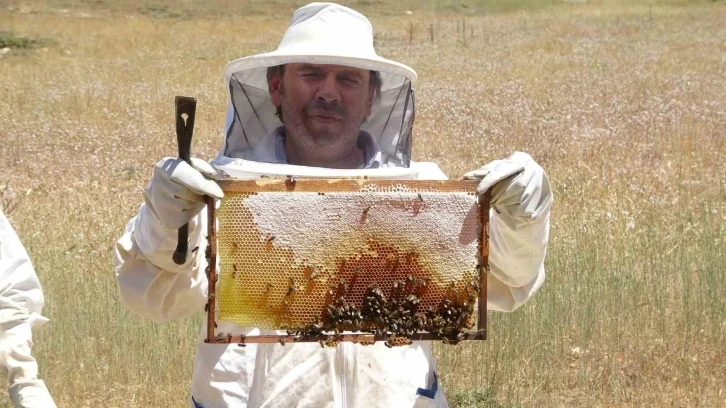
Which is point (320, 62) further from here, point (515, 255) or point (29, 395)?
point (29, 395)

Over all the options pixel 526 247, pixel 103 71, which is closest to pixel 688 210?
pixel 526 247

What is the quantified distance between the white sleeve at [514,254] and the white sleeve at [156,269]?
797 millimetres

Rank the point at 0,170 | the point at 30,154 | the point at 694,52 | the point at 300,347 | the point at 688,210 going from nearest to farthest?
1. the point at 300,347
2. the point at 688,210
3. the point at 0,170
4. the point at 30,154
5. the point at 694,52

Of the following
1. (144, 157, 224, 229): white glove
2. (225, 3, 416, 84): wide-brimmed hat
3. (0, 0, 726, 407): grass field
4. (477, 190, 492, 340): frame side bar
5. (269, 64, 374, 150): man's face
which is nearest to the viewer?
(144, 157, 224, 229): white glove

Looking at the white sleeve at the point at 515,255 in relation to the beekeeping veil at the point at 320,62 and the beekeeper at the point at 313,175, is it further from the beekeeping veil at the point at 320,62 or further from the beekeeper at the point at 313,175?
the beekeeping veil at the point at 320,62

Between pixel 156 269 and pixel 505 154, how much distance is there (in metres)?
7.30

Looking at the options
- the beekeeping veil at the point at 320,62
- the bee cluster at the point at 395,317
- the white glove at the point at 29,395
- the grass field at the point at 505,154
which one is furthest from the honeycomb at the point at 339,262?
the grass field at the point at 505,154

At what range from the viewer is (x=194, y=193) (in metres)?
2.49

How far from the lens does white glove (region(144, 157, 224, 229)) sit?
7.89 ft

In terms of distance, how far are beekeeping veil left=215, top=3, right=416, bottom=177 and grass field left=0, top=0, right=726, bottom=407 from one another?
1815 mm

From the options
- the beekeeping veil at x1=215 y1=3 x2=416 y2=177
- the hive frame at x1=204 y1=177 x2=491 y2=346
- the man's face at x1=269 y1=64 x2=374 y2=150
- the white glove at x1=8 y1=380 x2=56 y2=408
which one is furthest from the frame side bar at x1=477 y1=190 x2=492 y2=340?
the white glove at x1=8 y1=380 x2=56 y2=408

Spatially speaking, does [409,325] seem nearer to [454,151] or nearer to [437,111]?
[454,151]

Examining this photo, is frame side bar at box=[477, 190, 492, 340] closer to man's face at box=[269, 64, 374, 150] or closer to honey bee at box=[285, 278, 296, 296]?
honey bee at box=[285, 278, 296, 296]

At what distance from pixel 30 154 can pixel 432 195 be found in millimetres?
8387
